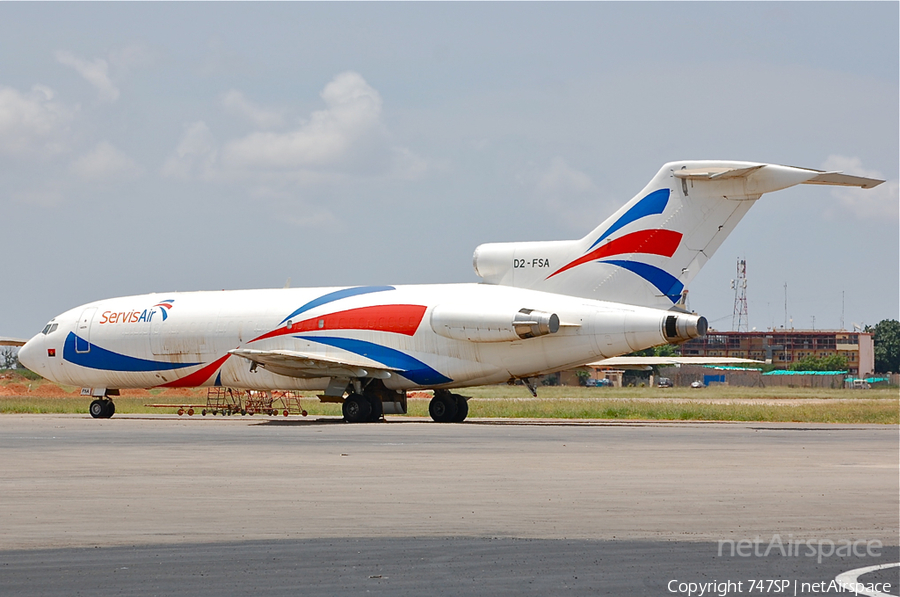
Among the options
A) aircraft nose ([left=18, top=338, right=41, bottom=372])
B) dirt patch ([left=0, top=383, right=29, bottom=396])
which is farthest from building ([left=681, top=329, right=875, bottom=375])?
aircraft nose ([left=18, top=338, right=41, bottom=372])

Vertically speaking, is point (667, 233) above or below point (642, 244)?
above

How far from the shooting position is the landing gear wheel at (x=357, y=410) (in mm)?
34688

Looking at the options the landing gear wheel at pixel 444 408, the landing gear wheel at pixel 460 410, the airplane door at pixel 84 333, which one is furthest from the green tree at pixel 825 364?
the airplane door at pixel 84 333

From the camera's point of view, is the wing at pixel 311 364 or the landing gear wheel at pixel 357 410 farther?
the landing gear wheel at pixel 357 410

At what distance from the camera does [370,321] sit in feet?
116

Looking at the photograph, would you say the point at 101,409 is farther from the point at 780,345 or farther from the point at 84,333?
the point at 780,345

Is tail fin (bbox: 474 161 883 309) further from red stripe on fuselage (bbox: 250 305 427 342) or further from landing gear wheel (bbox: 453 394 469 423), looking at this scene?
landing gear wheel (bbox: 453 394 469 423)

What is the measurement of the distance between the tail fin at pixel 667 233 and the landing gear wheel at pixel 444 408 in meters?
5.19

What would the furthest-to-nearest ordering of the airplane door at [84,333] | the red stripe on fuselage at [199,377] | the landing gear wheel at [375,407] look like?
the airplane door at [84,333], the red stripe on fuselage at [199,377], the landing gear wheel at [375,407]

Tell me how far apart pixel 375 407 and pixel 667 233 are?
1059cm

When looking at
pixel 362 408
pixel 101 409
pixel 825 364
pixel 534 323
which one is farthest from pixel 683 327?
pixel 825 364

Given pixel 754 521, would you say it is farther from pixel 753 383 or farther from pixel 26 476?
pixel 753 383

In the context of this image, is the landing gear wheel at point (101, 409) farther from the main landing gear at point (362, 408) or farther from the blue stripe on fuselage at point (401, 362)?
the blue stripe on fuselage at point (401, 362)

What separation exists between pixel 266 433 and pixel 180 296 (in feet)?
44.7
